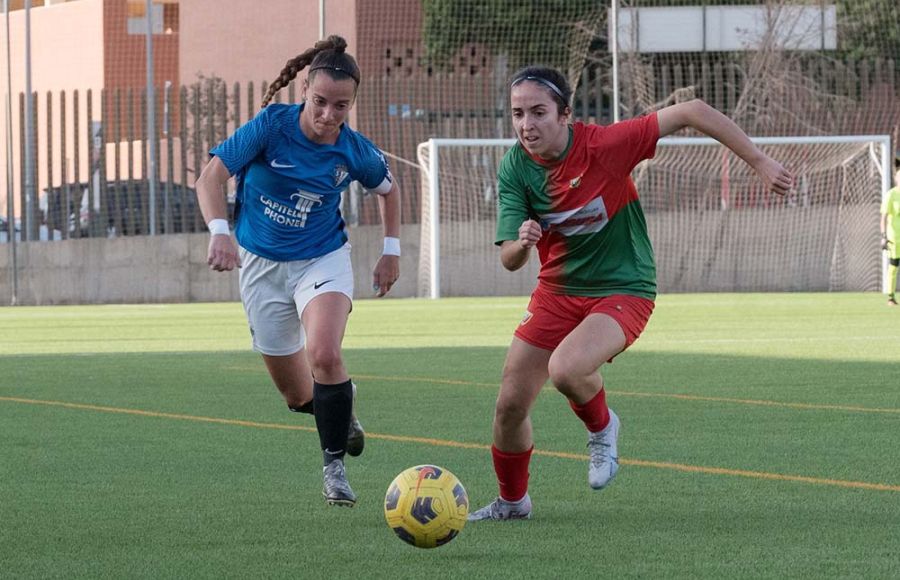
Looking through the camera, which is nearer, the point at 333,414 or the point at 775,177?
the point at 775,177

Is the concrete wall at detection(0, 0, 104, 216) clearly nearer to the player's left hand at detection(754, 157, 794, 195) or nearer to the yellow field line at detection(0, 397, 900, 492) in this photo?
the yellow field line at detection(0, 397, 900, 492)

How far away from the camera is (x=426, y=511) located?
561cm

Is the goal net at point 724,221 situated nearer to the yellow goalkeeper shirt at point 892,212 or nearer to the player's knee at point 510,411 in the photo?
the yellow goalkeeper shirt at point 892,212

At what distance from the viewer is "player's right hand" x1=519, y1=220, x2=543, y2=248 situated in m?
6.00

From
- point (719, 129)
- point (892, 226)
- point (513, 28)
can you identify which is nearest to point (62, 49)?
point (513, 28)

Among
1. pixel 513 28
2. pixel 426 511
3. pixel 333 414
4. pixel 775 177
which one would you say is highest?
pixel 513 28

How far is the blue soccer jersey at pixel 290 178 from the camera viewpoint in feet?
23.7

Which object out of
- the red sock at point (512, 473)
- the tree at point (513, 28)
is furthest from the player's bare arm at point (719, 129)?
the tree at point (513, 28)

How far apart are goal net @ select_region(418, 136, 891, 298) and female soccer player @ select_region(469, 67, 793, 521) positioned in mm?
21693

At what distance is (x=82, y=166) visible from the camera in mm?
29547

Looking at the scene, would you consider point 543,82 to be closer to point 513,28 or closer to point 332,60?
point 332,60

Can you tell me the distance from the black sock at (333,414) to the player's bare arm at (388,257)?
2.13 feet

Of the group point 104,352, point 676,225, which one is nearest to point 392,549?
point 104,352

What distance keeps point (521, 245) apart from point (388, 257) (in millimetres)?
1619
